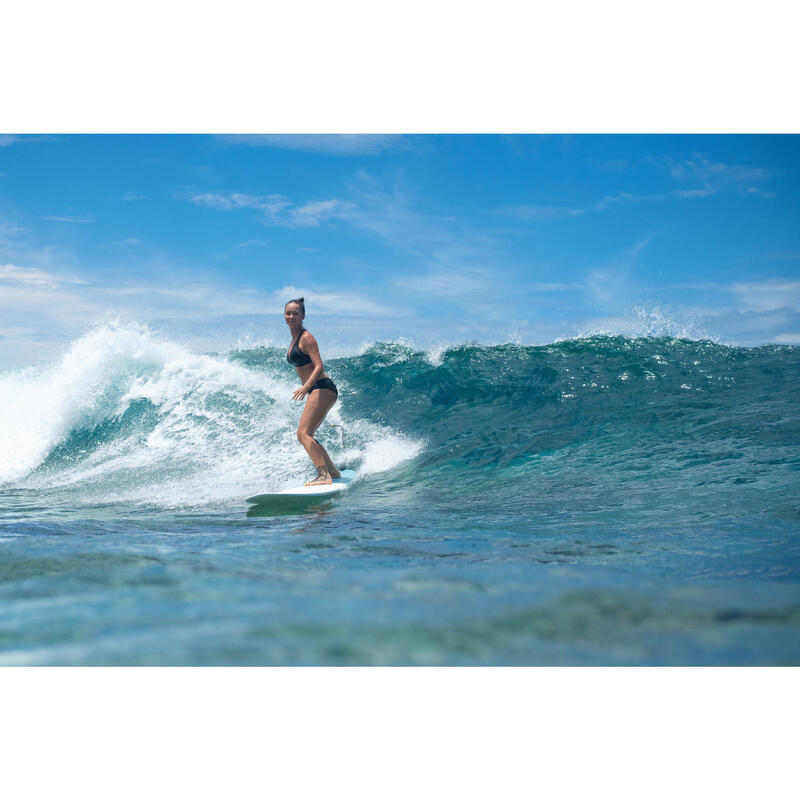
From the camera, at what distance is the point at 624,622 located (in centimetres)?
224

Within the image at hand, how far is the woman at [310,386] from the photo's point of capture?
619 centimetres

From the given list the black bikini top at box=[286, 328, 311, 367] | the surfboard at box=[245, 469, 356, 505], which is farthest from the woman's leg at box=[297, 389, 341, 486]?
the black bikini top at box=[286, 328, 311, 367]

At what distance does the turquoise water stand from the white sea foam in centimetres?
4

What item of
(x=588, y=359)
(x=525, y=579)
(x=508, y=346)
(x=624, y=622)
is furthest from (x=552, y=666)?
(x=508, y=346)

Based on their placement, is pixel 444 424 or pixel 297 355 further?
pixel 444 424

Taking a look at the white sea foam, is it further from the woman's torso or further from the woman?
the woman's torso

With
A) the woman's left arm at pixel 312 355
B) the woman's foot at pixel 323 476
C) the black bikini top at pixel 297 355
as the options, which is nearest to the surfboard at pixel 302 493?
the woman's foot at pixel 323 476

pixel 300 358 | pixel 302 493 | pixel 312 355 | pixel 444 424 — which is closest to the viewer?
pixel 302 493

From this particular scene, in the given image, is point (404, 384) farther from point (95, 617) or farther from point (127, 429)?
point (95, 617)

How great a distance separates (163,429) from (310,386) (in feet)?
13.9

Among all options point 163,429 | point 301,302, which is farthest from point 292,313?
point 163,429

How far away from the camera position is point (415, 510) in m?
5.27

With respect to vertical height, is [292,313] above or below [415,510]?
above

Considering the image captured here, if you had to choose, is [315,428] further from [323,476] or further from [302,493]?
[302,493]
